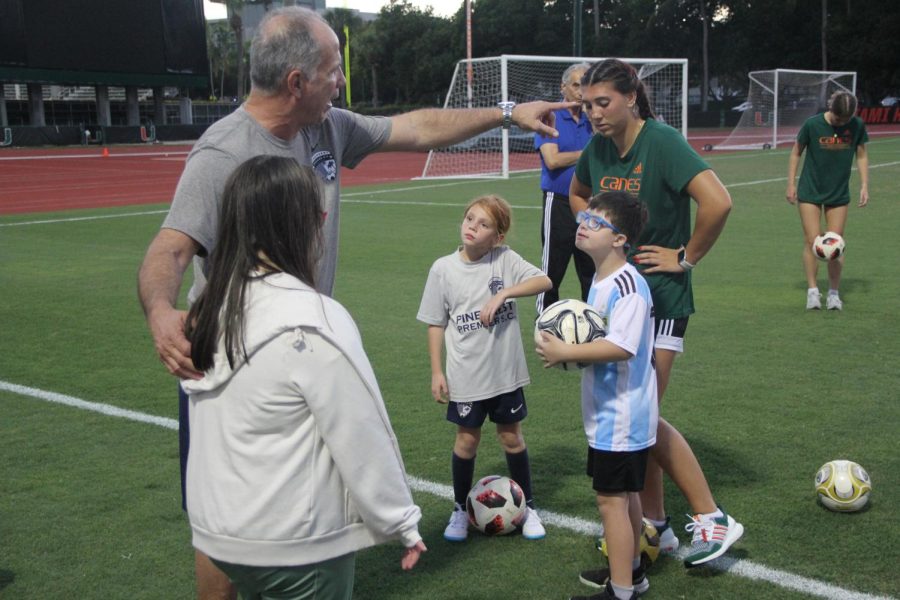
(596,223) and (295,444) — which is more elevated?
(596,223)

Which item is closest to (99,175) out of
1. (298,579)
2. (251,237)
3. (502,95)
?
(502,95)

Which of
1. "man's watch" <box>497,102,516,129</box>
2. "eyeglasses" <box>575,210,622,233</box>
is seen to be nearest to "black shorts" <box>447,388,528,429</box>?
"eyeglasses" <box>575,210,622,233</box>

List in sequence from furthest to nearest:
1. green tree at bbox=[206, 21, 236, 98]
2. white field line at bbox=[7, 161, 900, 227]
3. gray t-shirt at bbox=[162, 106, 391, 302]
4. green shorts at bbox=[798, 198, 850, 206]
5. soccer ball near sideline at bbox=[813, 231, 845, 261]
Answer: green tree at bbox=[206, 21, 236, 98] → white field line at bbox=[7, 161, 900, 227] → green shorts at bbox=[798, 198, 850, 206] → soccer ball near sideline at bbox=[813, 231, 845, 261] → gray t-shirt at bbox=[162, 106, 391, 302]

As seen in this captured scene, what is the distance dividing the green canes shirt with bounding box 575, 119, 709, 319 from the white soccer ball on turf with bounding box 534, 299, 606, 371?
0.62 meters

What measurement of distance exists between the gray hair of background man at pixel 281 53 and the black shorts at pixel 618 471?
1824 mm

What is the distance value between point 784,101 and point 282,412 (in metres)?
38.9

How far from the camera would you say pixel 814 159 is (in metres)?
9.55

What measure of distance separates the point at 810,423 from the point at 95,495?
4323 millimetres

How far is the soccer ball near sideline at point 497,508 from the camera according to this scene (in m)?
4.52

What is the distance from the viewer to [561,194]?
7320 millimetres

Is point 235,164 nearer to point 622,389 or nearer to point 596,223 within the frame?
point 596,223

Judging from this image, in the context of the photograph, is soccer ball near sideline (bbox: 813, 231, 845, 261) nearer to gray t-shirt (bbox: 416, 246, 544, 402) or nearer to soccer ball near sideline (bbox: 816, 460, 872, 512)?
soccer ball near sideline (bbox: 816, 460, 872, 512)

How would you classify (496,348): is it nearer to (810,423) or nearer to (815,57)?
(810,423)

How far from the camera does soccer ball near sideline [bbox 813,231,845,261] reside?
9.32 meters
